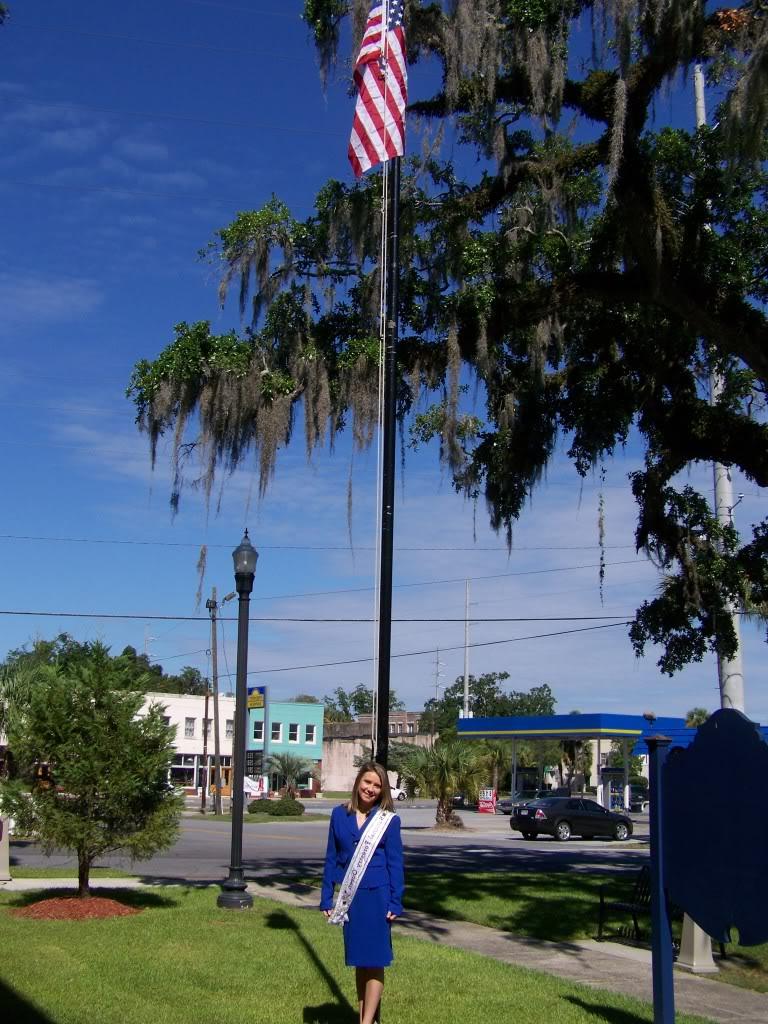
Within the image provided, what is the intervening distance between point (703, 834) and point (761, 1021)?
2591 millimetres

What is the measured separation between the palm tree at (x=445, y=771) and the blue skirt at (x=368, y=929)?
93.4 feet

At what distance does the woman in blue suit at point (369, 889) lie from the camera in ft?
20.8

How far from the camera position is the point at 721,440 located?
14.3 meters

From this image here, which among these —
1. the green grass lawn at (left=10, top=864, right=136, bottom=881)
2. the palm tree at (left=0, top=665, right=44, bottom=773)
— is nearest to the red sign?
the palm tree at (left=0, top=665, right=44, bottom=773)

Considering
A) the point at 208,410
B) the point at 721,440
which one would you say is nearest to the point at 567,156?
the point at 721,440

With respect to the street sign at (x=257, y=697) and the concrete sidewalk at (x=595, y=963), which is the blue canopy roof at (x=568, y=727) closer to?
the street sign at (x=257, y=697)

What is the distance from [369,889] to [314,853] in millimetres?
18470

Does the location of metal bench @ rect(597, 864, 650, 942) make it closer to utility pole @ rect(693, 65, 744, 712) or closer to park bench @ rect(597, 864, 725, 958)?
park bench @ rect(597, 864, 725, 958)

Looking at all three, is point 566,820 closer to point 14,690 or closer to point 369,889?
point 14,690

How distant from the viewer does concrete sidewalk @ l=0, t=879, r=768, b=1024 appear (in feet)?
27.5

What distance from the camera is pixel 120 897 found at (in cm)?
1318

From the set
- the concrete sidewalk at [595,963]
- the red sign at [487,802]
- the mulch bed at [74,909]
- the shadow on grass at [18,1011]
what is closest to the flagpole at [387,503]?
the concrete sidewalk at [595,963]

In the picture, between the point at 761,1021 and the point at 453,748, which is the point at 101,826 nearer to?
the point at 761,1021

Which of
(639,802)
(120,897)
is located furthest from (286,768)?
(120,897)
